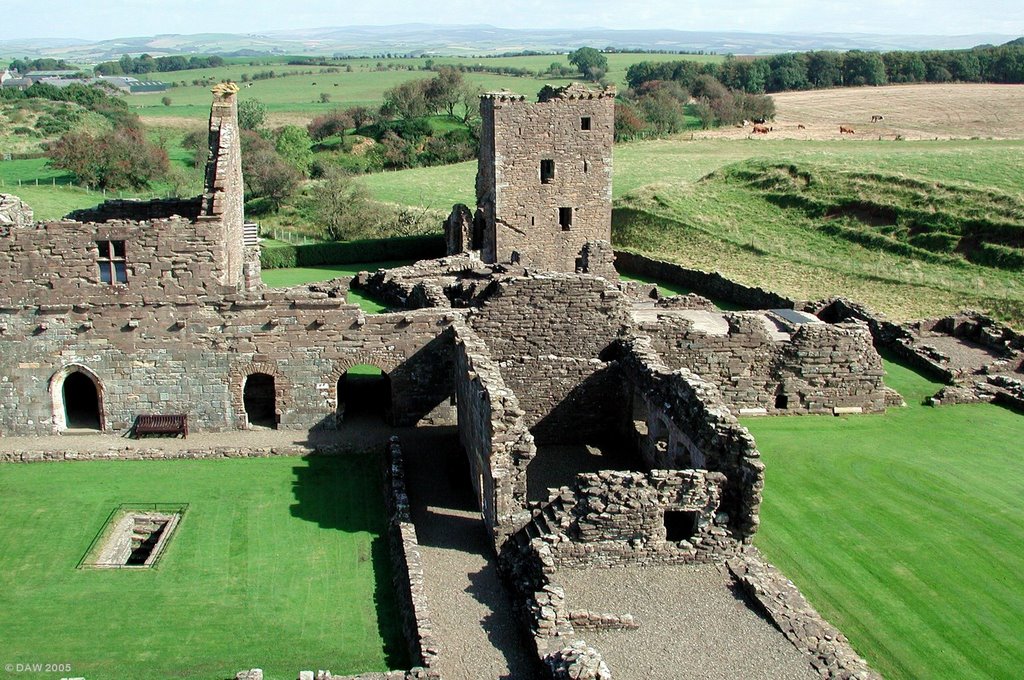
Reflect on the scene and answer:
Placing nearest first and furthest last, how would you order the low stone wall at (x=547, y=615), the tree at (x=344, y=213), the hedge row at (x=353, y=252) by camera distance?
the low stone wall at (x=547, y=615), the hedge row at (x=353, y=252), the tree at (x=344, y=213)

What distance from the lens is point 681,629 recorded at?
15023mm

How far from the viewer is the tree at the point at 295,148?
254 ft

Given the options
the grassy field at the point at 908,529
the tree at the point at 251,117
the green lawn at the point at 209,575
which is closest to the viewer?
the green lawn at the point at 209,575

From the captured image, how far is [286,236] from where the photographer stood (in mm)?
54812

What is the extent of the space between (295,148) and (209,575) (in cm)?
6709

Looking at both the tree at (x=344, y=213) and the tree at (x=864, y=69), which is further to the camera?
the tree at (x=864, y=69)

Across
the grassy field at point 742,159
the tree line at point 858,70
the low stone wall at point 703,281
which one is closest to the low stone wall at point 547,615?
the low stone wall at point 703,281

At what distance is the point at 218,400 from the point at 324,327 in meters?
3.00

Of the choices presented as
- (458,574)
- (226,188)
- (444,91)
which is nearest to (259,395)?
(226,188)

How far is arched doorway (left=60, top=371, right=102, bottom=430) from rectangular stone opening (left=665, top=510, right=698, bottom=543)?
1330 cm

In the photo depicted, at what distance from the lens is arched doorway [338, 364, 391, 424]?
24.5m

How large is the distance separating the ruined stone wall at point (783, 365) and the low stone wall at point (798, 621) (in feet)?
28.1

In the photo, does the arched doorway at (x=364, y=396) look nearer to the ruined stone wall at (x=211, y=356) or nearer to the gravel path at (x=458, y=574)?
the ruined stone wall at (x=211, y=356)

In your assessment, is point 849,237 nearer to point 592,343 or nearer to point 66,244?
point 592,343
